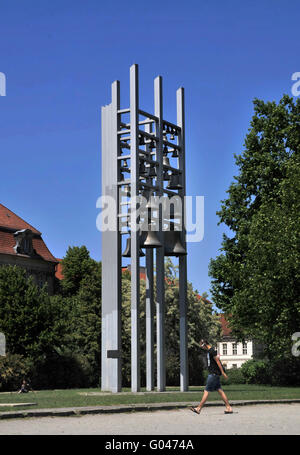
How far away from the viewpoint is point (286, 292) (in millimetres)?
36844

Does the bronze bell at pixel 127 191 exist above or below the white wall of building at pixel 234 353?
above

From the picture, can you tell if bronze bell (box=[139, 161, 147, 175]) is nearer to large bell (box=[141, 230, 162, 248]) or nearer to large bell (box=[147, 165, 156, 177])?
large bell (box=[147, 165, 156, 177])

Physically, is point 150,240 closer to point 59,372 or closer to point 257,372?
point 59,372

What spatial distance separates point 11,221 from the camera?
273ft

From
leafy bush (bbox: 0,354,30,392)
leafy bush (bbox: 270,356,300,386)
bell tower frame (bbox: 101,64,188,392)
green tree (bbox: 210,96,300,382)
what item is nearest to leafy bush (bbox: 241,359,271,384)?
leafy bush (bbox: 270,356,300,386)

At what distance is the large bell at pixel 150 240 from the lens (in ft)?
86.4

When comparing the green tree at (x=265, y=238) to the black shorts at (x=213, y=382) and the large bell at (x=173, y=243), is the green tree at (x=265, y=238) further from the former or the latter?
the black shorts at (x=213, y=382)

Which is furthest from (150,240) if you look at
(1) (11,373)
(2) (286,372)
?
(2) (286,372)

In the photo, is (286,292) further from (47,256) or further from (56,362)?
(47,256)

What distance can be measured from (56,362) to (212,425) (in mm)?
37197

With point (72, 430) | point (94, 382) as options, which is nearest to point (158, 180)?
point (72, 430)

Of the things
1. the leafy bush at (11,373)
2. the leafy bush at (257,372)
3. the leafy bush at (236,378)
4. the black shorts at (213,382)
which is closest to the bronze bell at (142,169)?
the black shorts at (213,382)

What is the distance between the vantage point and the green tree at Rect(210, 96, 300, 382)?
36812 mm

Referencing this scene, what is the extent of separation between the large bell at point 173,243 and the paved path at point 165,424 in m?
9.49
